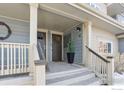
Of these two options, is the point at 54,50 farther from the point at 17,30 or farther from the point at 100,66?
the point at 100,66

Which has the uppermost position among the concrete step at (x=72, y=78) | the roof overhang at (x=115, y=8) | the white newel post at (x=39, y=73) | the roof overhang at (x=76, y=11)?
the roof overhang at (x=115, y=8)

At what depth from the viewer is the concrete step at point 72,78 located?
448 centimetres

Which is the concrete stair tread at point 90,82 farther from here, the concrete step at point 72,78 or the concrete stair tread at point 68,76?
the concrete stair tread at point 68,76

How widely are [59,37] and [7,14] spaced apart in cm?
384

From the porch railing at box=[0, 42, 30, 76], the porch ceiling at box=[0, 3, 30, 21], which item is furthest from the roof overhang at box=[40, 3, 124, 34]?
the porch railing at box=[0, 42, 30, 76]

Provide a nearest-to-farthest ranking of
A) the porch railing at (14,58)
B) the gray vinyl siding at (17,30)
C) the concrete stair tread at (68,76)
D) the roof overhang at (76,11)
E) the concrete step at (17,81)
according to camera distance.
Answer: the concrete step at (17,81) < the porch railing at (14,58) < the concrete stair tread at (68,76) < the roof overhang at (76,11) < the gray vinyl siding at (17,30)

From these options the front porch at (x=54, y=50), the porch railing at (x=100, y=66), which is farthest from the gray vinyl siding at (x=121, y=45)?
the porch railing at (x=100, y=66)

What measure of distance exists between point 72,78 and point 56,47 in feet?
13.2

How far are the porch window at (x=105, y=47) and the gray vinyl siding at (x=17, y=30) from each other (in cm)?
501

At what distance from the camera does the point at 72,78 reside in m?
4.97

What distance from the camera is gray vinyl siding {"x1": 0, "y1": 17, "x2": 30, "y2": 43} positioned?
6203 mm

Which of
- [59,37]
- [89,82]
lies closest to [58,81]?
[89,82]

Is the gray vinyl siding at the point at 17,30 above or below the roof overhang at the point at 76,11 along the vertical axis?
below

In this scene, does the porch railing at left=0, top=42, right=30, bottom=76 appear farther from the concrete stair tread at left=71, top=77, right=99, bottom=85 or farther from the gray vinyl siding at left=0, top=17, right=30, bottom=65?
the gray vinyl siding at left=0, top=17, right=30, bottom=65
